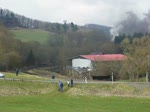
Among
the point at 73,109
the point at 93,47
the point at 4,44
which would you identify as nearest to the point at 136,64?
the point at 4,44

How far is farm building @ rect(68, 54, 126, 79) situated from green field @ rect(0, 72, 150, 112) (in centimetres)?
4573

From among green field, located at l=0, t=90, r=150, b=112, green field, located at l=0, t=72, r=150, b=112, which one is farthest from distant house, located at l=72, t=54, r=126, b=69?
green field, located at l=0, t=90, r=150, b=112

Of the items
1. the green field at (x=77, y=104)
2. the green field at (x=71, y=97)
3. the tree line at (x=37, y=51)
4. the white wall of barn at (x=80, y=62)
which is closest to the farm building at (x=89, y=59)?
the white wall of barn at (x=80, y=62)

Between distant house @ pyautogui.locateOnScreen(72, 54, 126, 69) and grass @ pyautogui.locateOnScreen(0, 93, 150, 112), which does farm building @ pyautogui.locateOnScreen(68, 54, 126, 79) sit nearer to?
distant house @ pyautogui.locateOnScreen(72, 54, 126, 69)

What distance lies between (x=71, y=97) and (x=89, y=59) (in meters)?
73.6

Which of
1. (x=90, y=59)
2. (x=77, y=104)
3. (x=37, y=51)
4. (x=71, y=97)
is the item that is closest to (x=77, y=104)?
(x=77, y=104)

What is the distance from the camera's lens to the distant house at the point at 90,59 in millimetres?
118625

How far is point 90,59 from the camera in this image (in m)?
126

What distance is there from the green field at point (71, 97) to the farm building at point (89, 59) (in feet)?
150

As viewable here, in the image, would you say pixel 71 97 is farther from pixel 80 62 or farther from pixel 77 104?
pixel 80 62

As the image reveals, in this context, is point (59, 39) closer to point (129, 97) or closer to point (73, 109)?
point (129, 97)

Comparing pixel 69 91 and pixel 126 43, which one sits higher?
pixel 126 43

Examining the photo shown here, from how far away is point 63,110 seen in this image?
132ft

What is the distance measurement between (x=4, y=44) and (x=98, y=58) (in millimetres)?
30236
